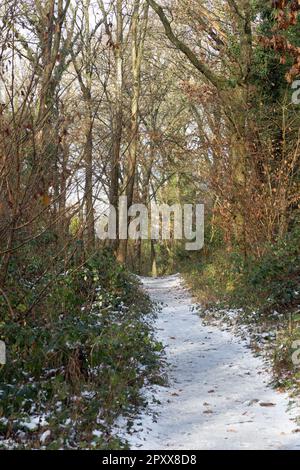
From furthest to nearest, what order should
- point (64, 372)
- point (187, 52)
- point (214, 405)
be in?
point (187, 52), point (214, 405), point (64, 372)

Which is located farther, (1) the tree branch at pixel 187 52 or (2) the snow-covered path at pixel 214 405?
(1) the tree branch at pixel 187 52

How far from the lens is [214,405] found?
20.7ft

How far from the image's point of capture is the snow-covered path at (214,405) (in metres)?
5.16

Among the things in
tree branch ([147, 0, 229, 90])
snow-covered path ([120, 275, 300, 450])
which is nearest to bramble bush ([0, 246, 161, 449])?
snow-covered path ([120, 275, 300, 450])

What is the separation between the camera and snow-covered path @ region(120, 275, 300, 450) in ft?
16.9

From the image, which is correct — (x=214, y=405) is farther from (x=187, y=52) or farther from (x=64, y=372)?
(x=187, y=52)

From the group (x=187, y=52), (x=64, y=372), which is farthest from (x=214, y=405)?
(x=187, y=52)

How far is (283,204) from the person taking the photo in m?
12.1

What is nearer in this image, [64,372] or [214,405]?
[64,372]

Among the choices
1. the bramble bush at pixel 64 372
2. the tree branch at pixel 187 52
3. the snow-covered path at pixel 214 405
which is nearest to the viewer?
the bramble bush at pixel 64 372

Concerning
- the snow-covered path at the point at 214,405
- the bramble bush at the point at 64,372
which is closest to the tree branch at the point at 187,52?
the snow-covered path at the point at 214,405

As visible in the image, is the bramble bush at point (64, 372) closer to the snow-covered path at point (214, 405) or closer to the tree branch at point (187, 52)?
the snow-covered path at point (214, 405)

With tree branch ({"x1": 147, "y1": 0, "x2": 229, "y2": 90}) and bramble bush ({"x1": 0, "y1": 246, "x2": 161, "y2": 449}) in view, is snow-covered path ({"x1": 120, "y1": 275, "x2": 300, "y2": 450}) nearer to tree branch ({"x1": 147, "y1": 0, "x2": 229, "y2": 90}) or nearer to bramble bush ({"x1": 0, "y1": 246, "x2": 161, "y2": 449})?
bramble bush ({"x1": 0, "y1": 246, "x2": 161, "y2": 449})

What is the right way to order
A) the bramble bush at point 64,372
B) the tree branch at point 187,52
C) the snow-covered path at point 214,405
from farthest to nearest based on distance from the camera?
the tree branch at point 187,52 < the snow-covered path at point 214,405 < the bramble bush at point 64,372
